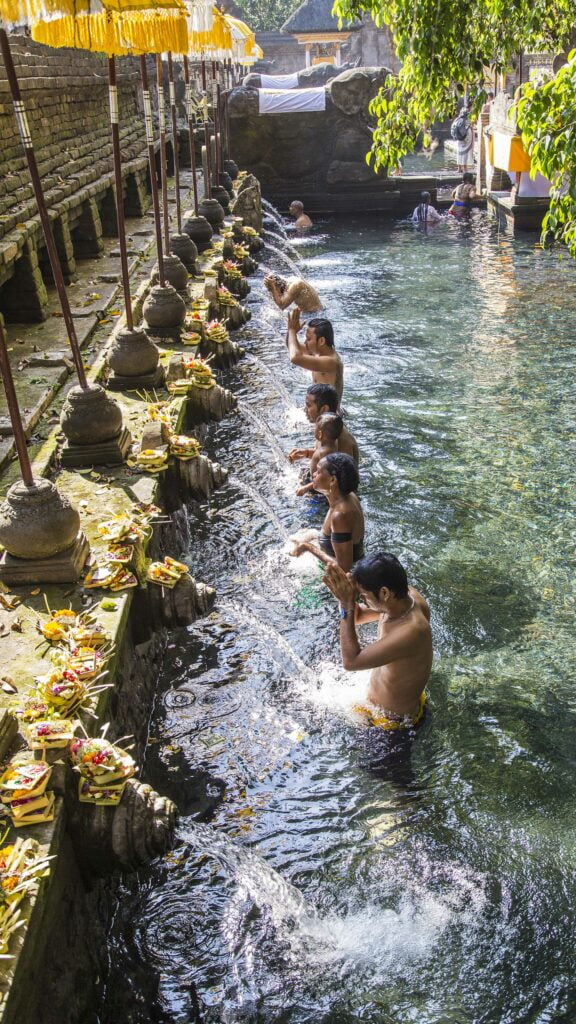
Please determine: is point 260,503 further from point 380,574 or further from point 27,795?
point 27,795

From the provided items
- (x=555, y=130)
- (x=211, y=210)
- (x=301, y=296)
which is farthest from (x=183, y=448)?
(x=211, y=210)

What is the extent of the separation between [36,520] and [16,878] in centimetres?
224

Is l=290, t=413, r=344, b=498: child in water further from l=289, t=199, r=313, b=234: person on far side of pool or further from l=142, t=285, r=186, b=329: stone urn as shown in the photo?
l=289, t=199, r=313, b=234: person on far side of pool

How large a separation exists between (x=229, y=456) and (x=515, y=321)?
7.41 metres

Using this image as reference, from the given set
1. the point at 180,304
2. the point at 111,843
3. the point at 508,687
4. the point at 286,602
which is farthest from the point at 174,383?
the point at 111,843

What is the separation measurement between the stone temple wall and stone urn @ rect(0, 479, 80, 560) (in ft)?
16.6

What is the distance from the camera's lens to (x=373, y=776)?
534 centimetres

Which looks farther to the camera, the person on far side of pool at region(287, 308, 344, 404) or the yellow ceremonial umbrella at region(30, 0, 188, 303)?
the person on far side of pool at region(287, 308, 344, 404)

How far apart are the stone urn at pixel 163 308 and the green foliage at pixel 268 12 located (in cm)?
5047

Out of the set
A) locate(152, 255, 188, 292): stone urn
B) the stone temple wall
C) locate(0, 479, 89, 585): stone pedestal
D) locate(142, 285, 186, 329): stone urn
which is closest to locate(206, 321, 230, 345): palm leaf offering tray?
locate(152, 255, 188, 292): stone urn

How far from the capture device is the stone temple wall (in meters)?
10.4

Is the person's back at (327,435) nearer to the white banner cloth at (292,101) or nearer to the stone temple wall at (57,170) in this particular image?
the stone temple wall at (57,170)

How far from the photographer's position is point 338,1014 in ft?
13.1

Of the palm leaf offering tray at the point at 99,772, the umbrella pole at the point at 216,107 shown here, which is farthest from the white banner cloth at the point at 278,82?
the palm leaf offering tray at the point at 99,772
